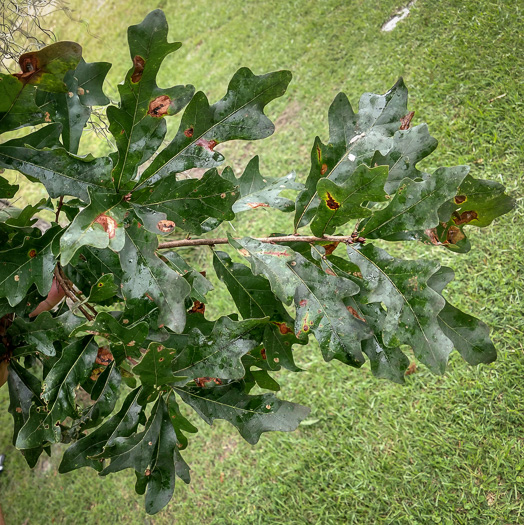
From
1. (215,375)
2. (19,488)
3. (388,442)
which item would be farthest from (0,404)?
(215,375)

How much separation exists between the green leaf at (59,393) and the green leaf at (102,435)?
0.17 feet

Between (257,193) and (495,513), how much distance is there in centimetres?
163

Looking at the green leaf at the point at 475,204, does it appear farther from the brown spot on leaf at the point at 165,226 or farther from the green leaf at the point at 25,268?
the green leaf at the point at 25,268

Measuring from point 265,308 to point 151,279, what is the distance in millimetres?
315

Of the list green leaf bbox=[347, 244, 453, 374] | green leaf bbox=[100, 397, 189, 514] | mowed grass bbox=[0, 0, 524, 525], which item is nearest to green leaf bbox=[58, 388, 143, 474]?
green leaf bbox=[100, 397, 189, 514]

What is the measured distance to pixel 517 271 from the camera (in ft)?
7.55

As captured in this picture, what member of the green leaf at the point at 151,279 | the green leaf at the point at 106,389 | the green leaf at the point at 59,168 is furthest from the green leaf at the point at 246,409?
the green leaf at the point at 59,168

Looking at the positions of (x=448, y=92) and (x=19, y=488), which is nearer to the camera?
(x=448, y=92)

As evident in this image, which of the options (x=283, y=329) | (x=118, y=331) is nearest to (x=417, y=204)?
(x=283, y=329)

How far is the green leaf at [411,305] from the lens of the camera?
905 mm

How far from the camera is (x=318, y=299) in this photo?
97 centimetres

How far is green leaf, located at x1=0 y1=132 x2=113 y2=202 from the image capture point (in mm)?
966

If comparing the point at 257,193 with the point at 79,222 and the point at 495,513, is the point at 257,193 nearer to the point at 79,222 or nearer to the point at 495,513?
the point at 79,222

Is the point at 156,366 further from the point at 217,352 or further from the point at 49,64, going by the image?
the point at 49,64
